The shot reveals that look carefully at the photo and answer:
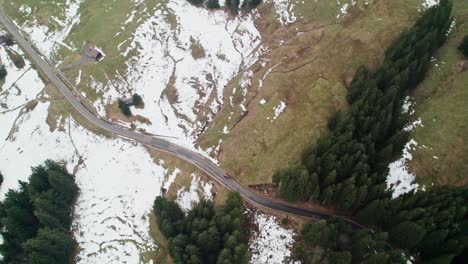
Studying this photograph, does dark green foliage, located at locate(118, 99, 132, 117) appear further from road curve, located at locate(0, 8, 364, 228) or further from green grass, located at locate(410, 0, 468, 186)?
green grass, located at locate(410, 0, 468, 186)

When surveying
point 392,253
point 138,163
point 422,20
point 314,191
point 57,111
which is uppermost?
point 422,20

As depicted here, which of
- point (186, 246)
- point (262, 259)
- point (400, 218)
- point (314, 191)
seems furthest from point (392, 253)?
point (186, 246)

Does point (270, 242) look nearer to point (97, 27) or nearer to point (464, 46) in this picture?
point (464, 46)

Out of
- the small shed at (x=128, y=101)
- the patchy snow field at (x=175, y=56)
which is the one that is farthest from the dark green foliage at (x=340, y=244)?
the small shed at (x=128, y=101)

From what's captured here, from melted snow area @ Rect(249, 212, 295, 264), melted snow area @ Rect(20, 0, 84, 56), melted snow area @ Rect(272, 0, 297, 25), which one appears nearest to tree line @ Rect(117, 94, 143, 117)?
melted snow area @ Rect(20, 0, 84, 56)

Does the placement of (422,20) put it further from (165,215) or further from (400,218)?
(165,215)

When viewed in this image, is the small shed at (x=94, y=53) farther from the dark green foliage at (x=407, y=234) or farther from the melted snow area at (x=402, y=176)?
the dark green foliage at (x=407, y=234)
